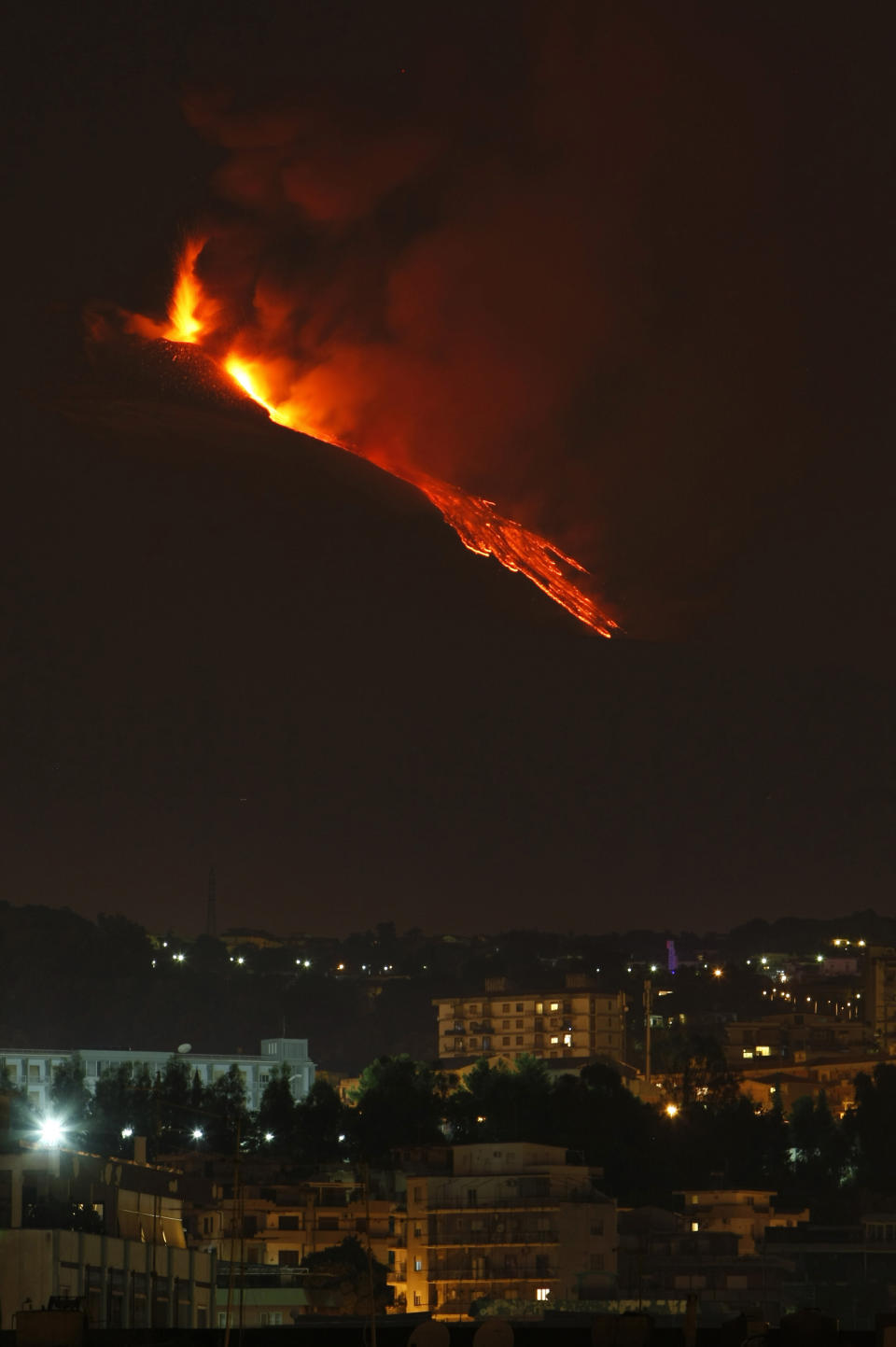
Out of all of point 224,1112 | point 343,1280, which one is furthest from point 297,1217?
point 224,1112

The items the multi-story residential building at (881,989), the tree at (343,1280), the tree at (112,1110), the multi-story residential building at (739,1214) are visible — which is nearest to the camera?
the tree at (343,1280)

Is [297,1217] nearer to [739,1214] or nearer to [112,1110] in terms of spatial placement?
[739,1214]

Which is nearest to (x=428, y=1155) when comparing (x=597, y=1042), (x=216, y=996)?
(x=597, y=1042)

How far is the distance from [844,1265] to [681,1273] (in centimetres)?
841

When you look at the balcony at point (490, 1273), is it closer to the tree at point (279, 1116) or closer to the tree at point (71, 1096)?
the tree at point (279, 1116)

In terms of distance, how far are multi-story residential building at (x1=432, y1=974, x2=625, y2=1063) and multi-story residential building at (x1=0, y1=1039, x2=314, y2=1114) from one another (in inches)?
343

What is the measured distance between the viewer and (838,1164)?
3177 inches

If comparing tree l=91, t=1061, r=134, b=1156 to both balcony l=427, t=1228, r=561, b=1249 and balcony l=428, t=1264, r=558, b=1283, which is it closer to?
balcony l=427, t=1228, r=561, b=1249

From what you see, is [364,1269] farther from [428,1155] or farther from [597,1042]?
[597,1042]

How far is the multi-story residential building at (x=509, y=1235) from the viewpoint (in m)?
58.5

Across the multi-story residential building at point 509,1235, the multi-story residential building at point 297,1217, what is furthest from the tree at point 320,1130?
the multi-story residential building at point 509,1235

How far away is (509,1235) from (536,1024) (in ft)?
224

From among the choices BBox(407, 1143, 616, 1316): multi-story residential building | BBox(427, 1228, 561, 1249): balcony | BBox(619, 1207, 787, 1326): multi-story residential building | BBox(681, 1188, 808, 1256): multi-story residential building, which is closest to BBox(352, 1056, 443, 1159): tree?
BBox(681, 1188, 808, 1256): multi-story residential building

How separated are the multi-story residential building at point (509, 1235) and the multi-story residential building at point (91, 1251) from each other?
20.9 m
